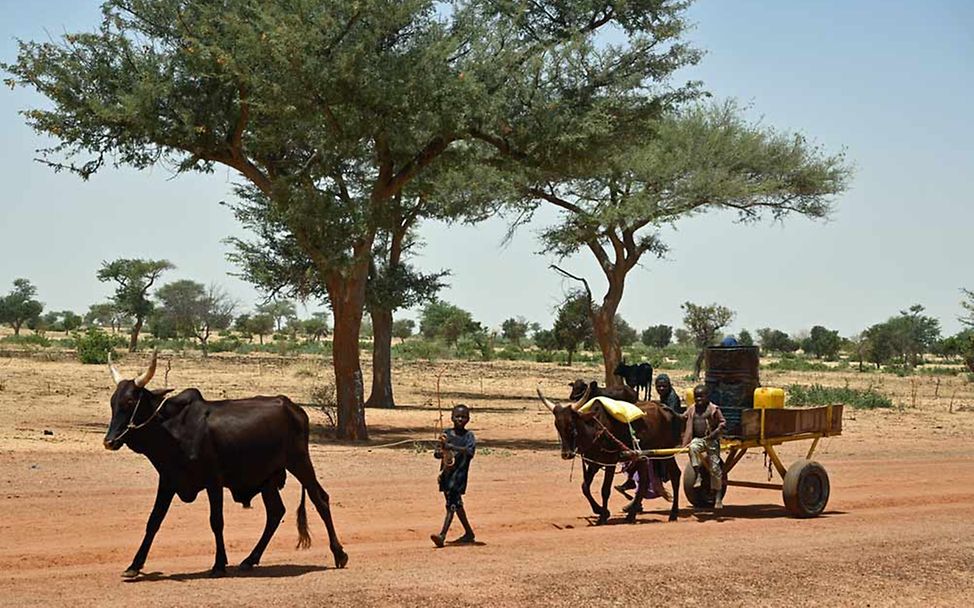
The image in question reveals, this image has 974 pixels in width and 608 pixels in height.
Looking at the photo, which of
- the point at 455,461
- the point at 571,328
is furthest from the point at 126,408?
the point at 571,328

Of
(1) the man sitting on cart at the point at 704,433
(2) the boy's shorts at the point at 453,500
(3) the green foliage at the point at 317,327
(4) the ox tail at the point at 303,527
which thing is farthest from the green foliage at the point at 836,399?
(3) the green foliage at the point at 317,327

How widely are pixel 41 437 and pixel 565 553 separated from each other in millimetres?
14782

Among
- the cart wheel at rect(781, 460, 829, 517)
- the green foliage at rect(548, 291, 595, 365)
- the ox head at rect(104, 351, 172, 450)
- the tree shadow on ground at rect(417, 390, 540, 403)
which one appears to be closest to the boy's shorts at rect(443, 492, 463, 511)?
the ox head at rect(104, 351, 172, 450)

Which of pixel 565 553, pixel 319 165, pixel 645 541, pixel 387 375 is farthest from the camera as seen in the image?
pixel 387 375

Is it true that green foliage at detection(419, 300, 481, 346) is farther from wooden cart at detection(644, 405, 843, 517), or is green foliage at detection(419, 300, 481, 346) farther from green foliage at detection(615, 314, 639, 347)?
wooden cart at detection(644, 405, 843, 517)

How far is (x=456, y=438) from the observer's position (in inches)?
503

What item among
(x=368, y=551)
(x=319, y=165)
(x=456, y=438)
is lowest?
(x=368, y=551)

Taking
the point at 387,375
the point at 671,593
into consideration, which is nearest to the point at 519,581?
the point at 671,593

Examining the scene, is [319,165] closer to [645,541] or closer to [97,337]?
[645,541]

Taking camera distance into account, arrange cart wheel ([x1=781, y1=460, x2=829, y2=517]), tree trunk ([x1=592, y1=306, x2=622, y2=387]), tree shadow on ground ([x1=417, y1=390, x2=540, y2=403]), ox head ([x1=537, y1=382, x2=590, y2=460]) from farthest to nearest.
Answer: tree shadow on ground ([x1=417, y1=390, x2=540, y2=403]) → tree trunk ([x1=592, y1=306, x2=622, y2=387]) → cart wheel ([x1=781, y1=460, x2=829, y2=517]) → ox head ([x1=537, y1=382, x2=590, y2=460])

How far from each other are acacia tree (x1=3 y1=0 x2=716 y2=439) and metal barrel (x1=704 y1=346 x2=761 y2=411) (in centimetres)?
911

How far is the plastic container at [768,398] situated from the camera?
16234mm

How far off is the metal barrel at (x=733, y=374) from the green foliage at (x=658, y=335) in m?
118

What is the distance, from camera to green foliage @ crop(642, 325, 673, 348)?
135 metres
